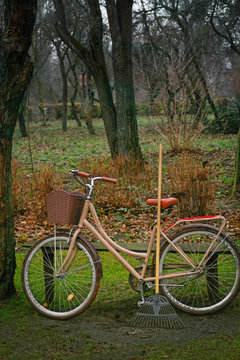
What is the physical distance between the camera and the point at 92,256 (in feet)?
11.7

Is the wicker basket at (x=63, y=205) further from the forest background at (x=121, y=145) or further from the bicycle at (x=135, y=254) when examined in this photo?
the forest background at (x=121, y=145)

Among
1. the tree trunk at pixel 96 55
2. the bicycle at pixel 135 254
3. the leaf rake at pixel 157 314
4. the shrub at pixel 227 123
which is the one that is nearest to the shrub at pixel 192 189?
the bicycle at pixel 135 254

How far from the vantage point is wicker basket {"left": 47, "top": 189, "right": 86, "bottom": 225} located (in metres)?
3.58

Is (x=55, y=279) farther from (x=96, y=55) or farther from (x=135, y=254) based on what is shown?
(x=96, y=55)

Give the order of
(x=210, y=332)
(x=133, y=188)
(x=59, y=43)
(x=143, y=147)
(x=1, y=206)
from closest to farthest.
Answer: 1. (x=210, y=332)
2. (x=1, y=206)
3. (x=133, y=188)
4. (x=143, y=147)
5. (x=59, y=43)

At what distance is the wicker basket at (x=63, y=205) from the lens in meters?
3.58

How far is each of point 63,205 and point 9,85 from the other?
1145mm

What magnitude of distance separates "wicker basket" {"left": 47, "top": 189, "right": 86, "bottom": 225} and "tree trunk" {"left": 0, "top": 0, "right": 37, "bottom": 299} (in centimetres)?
50

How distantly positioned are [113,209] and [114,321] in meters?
4.27

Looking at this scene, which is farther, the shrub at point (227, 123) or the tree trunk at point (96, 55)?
the shrub at point (227, 123)

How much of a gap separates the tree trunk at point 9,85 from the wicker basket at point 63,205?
498 mm

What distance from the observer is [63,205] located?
3590mm

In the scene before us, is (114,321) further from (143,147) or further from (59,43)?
(59,43)

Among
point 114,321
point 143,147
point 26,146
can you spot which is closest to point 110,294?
point 114,321
